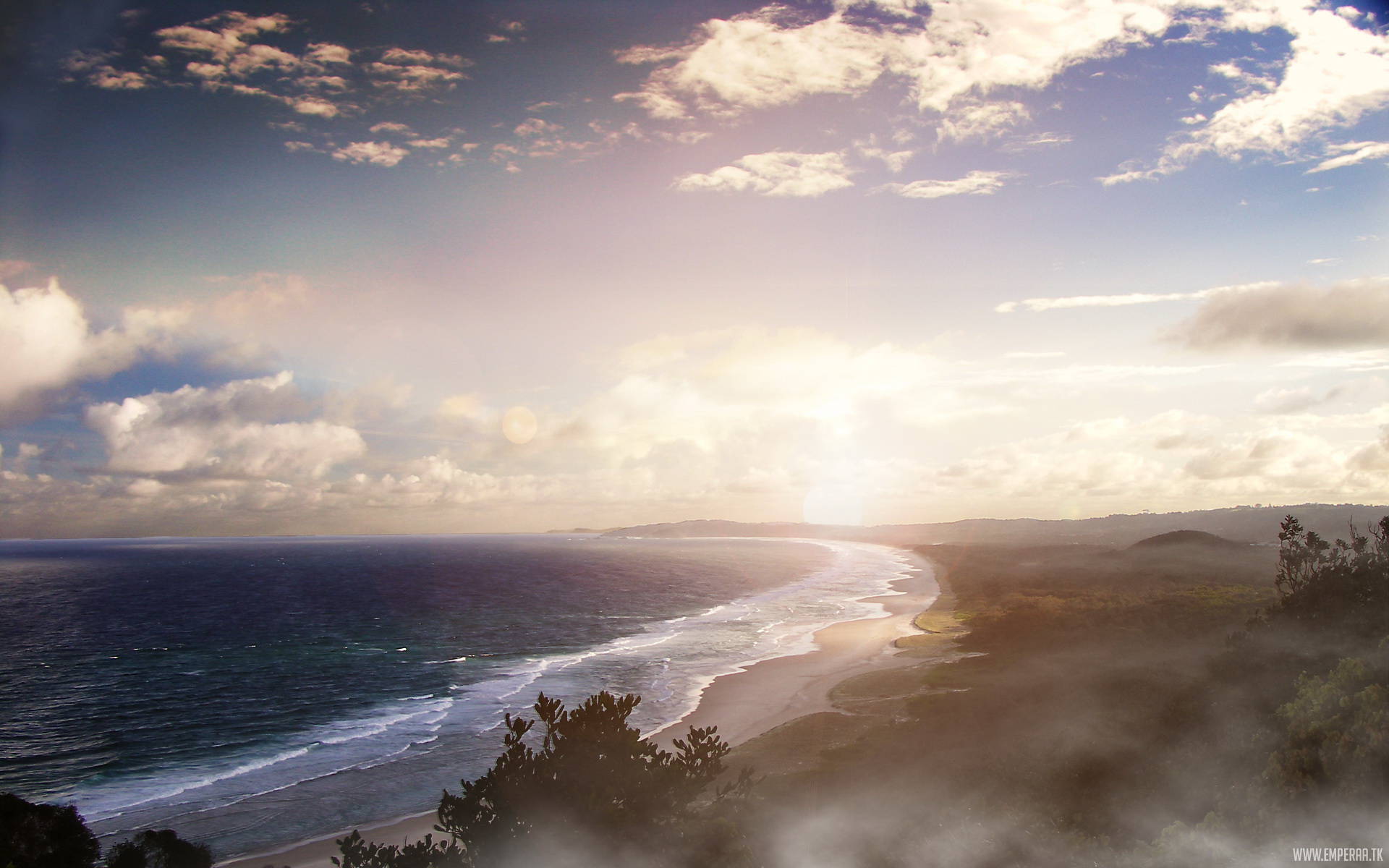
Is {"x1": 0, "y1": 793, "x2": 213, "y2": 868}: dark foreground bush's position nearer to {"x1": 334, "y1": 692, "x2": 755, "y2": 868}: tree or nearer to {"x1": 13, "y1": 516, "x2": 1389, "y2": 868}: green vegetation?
{"x1": 13, "y1": 516, "x2": 1389, "y2": 868}: green vegetation

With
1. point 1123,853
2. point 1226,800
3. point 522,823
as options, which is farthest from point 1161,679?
point 522,823

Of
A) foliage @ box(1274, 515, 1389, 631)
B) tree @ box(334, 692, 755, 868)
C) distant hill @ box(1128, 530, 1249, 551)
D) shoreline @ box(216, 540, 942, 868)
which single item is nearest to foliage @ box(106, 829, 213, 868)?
shoreline @ box(216, 540, 942, 868)

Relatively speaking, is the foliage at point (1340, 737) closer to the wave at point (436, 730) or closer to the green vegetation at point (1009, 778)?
the green vegetation at point (1009, 778)

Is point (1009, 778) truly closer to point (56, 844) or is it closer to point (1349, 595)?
point (1349, 595)

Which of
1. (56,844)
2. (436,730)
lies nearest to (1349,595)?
(56,844)

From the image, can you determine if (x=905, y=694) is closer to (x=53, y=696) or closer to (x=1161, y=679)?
(x=1161, y=679)

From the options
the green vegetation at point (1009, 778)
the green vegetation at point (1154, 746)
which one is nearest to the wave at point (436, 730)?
the green vegetation at point (1009, 778)
